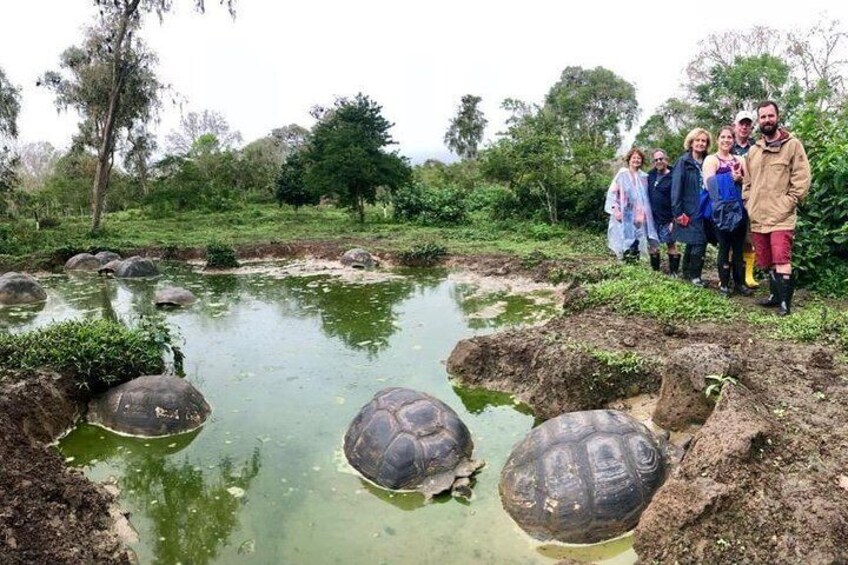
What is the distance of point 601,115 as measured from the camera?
37.4 metres

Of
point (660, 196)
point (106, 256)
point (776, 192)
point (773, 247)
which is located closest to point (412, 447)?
point (773, 247)

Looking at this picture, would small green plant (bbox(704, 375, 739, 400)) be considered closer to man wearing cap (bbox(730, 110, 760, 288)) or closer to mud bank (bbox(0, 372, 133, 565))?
man wearing cap (bbox(730, 110, 760, 288))

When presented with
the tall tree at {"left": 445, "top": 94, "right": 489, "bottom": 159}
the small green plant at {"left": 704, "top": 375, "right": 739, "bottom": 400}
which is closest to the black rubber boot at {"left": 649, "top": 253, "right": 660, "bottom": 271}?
the small green plant at {"left": 704, "top": 375, "right": 739, "bottom": 400}

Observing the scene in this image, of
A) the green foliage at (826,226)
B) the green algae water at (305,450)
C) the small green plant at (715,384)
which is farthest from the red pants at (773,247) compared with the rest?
the green algae water at (305,450)

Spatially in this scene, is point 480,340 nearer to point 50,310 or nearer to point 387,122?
point 50,310

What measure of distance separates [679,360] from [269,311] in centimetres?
651

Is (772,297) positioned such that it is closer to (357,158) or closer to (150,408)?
(150,408)

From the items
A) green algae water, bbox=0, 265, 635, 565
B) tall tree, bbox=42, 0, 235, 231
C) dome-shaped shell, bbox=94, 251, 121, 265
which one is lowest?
green algae water, bbox=0, 265, 635, 565

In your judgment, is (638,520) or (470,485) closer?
(638,520)

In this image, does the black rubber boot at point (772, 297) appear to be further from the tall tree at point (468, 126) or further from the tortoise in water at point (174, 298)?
the tall tree at point (468, 126)

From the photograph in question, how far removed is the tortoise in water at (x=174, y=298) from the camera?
32.2ft

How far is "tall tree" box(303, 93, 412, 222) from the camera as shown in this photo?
58.7ft

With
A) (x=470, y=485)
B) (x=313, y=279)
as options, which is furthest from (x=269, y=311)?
(x=470, y=485)

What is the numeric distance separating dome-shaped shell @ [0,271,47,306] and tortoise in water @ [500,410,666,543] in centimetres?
962
